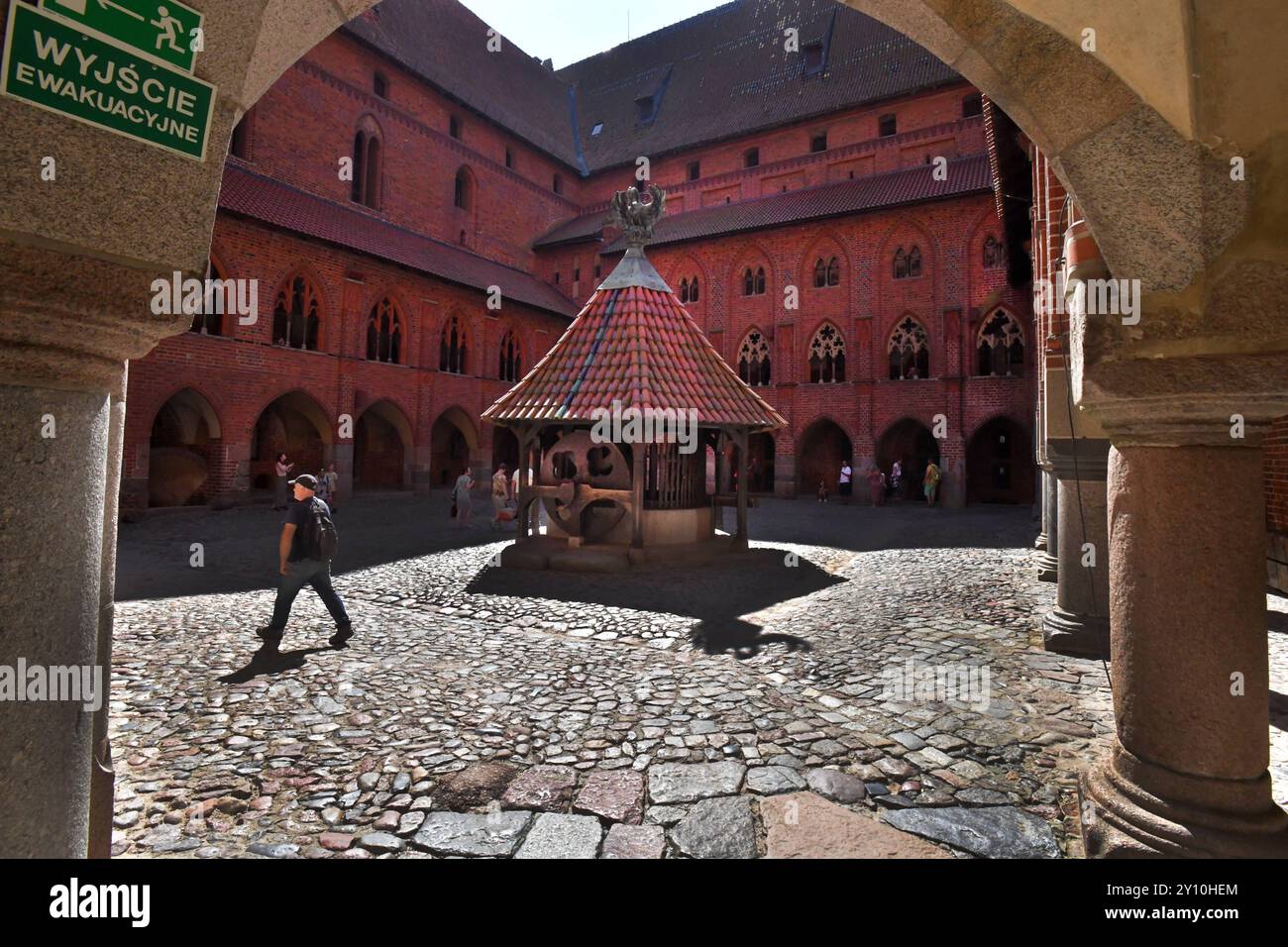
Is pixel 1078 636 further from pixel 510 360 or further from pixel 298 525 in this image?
pixel 510 360

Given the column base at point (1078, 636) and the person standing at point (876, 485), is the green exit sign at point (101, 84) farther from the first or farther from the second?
the person standing at point (876, 485)

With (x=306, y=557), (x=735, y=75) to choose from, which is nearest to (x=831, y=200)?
(x=735, y=75)

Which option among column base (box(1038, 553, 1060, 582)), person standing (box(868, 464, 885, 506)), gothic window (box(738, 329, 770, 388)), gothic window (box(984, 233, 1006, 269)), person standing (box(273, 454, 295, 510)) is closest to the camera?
column base (box(1038, 553, 1060, 582))


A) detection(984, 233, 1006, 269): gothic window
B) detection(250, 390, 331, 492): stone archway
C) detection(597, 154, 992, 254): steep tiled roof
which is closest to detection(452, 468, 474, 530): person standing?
detection(250, 390, 331, 492): stone archway

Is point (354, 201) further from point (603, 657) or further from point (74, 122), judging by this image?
point (74, 122)

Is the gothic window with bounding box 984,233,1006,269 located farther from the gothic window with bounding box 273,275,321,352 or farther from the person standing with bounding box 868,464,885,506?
the gothic window with bounding box 273,275,321,352

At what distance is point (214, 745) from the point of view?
321cm

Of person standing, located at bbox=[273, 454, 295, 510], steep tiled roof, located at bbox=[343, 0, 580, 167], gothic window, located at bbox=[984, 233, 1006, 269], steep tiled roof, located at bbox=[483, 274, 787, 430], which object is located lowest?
person standing, located at bbox=[273, 454, 295, 510]

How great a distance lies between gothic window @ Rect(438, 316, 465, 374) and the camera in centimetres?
2217

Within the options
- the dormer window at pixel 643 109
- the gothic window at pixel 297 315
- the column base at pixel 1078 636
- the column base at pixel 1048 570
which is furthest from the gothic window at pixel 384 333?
the column base at pixel 1078 636

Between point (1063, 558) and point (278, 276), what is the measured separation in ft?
61.5

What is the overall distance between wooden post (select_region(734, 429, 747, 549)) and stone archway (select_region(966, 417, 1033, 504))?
14379mm

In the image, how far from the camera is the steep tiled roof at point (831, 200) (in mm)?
20750

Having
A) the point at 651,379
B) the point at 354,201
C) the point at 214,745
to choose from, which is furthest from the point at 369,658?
the point at 354,201
